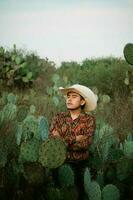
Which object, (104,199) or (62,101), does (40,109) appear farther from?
(104,199)

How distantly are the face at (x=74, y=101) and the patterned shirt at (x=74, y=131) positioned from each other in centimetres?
10

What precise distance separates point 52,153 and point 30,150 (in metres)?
0.30

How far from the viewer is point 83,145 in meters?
4.42

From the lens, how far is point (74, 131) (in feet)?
14.8

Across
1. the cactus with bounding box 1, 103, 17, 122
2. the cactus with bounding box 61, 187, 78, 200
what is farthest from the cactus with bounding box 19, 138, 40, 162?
the cactus with bounding box 1, 103, 17, 122

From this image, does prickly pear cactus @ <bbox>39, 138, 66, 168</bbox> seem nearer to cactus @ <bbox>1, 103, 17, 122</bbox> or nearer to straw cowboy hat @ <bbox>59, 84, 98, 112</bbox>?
straw cowboy hat @ <bbox>59, 84, 98, 112</bbox>

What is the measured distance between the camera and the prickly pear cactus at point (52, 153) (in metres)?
4.09

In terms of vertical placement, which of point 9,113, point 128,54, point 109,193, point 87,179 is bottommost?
point 109,193

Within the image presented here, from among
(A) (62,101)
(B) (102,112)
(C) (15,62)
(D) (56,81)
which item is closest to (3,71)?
(C) (15,62)

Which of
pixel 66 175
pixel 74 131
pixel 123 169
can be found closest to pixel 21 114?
pixel 123 169

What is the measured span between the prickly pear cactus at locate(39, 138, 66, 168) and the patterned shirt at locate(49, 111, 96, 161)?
0.31 m

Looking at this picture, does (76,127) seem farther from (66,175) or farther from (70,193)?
(70,193)

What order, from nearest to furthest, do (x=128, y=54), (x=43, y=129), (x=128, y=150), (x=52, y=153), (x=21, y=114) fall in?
(x=52, y=153) → (x=43, y=129) → (x=128, y=150) → (x=128, y=54) → (x=21, y=114)

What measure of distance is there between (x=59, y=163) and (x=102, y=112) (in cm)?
484
